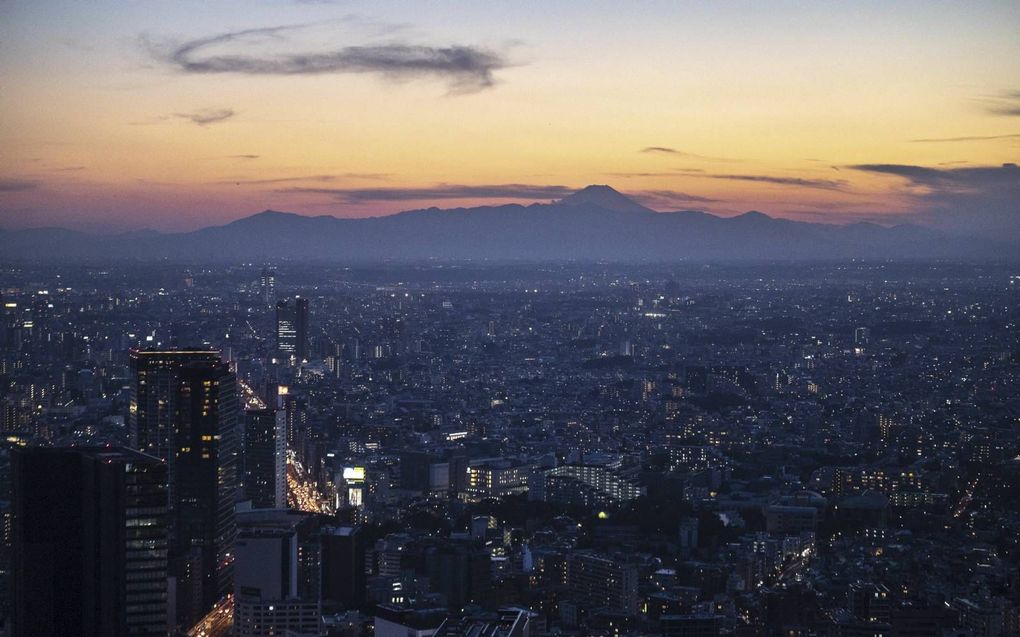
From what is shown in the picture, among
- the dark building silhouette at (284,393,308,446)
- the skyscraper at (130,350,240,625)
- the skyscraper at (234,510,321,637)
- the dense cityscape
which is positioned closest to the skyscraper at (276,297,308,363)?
the dense cityscape

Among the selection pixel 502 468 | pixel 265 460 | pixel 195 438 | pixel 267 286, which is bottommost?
pixel 502 468

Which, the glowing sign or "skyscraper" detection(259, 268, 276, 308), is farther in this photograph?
"skyscraper" detection(259, 268, 276, 308)

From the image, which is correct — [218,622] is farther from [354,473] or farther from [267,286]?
[267,286]

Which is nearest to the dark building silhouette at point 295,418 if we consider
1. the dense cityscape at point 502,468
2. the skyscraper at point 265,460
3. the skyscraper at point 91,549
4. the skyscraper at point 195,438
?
the dense cityscape at point 502,468

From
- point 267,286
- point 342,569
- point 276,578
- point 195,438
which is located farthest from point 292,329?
point 276,578

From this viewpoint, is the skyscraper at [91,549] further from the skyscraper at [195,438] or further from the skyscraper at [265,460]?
the skyscraper at [265,460]

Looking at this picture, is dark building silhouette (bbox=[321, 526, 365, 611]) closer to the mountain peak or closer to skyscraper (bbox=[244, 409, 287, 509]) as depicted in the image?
skyscraper (bbox=[244, 409, 287, 509])
